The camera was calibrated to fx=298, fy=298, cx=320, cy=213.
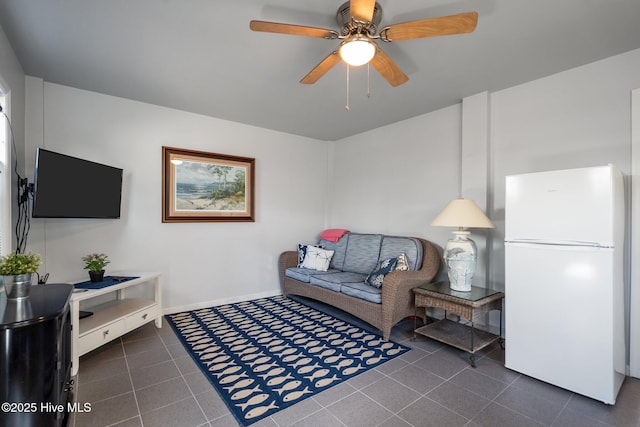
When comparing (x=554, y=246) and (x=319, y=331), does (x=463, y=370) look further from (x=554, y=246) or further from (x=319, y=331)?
(x=319, y=331)

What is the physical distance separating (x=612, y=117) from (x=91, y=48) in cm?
413

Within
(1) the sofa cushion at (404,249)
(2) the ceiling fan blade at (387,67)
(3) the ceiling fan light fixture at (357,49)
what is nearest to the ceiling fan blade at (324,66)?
(3) the ceiling fan light fixture at (357,49)

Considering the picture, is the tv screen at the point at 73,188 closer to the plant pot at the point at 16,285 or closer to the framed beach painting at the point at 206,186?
the framed beach painting at the point at 206,186

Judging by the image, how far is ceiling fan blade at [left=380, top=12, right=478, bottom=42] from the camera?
153 centimetres

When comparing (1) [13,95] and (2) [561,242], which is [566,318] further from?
(1) [13,95]

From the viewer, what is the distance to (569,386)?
2.05 meters

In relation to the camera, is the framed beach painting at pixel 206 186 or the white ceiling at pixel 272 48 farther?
the framed beach painting at pixel 206 186

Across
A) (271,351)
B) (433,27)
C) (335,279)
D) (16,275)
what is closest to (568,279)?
(433,27)

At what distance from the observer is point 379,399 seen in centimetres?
200

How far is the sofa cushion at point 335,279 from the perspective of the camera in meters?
3.45

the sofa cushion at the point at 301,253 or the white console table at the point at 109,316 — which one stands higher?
the sofa cushion at the point at 301,253

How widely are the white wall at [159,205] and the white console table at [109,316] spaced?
401mm

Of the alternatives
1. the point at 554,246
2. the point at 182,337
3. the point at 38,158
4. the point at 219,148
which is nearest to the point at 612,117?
the point at 554,246

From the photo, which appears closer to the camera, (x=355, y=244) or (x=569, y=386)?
(x=569, y=386)
